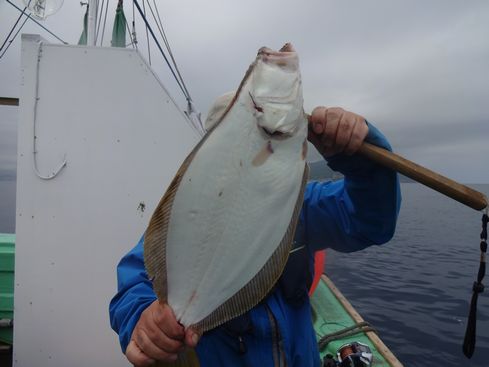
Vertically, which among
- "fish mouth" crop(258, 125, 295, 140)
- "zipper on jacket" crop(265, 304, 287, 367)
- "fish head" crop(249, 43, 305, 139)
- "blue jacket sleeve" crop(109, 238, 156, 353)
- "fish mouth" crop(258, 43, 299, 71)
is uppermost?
"fish mouth" crop(258, 43, 299, 71)

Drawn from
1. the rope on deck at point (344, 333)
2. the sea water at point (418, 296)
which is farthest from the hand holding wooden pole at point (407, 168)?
the rope on deck at point (344, 333)

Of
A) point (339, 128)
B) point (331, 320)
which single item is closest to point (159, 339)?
Answer: point (339, 128)

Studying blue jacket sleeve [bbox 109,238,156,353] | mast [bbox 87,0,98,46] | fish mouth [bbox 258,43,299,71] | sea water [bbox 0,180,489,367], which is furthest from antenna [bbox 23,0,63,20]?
sea water [bbox 0,180,489,367]

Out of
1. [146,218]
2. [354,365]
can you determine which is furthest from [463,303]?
[146,218]

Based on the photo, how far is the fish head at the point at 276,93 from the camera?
1135 mm

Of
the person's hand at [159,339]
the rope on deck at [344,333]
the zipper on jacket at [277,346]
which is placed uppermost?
the person's hand at [159,339]

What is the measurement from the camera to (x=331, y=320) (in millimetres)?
4621

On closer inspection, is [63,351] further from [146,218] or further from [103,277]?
[146,218]

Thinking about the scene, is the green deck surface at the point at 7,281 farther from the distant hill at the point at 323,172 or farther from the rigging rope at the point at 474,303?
the rigging rope at the point at 474,303

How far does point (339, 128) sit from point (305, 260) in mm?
770

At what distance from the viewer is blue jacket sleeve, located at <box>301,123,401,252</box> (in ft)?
5.19

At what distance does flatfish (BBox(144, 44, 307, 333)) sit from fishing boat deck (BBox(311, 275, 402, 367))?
2912 mm

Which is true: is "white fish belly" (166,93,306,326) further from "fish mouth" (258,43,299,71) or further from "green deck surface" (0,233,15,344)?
"green deck surface" (0,233,15,344)

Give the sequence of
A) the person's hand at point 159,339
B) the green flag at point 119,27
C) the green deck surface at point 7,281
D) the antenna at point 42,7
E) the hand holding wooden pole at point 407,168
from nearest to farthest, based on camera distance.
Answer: the person's hand at point 159,339
the hand holding wooden pole at point 407,168
the antenna at point 42,7
the green deck surface at point 7,281
the green flag at point 119,27
